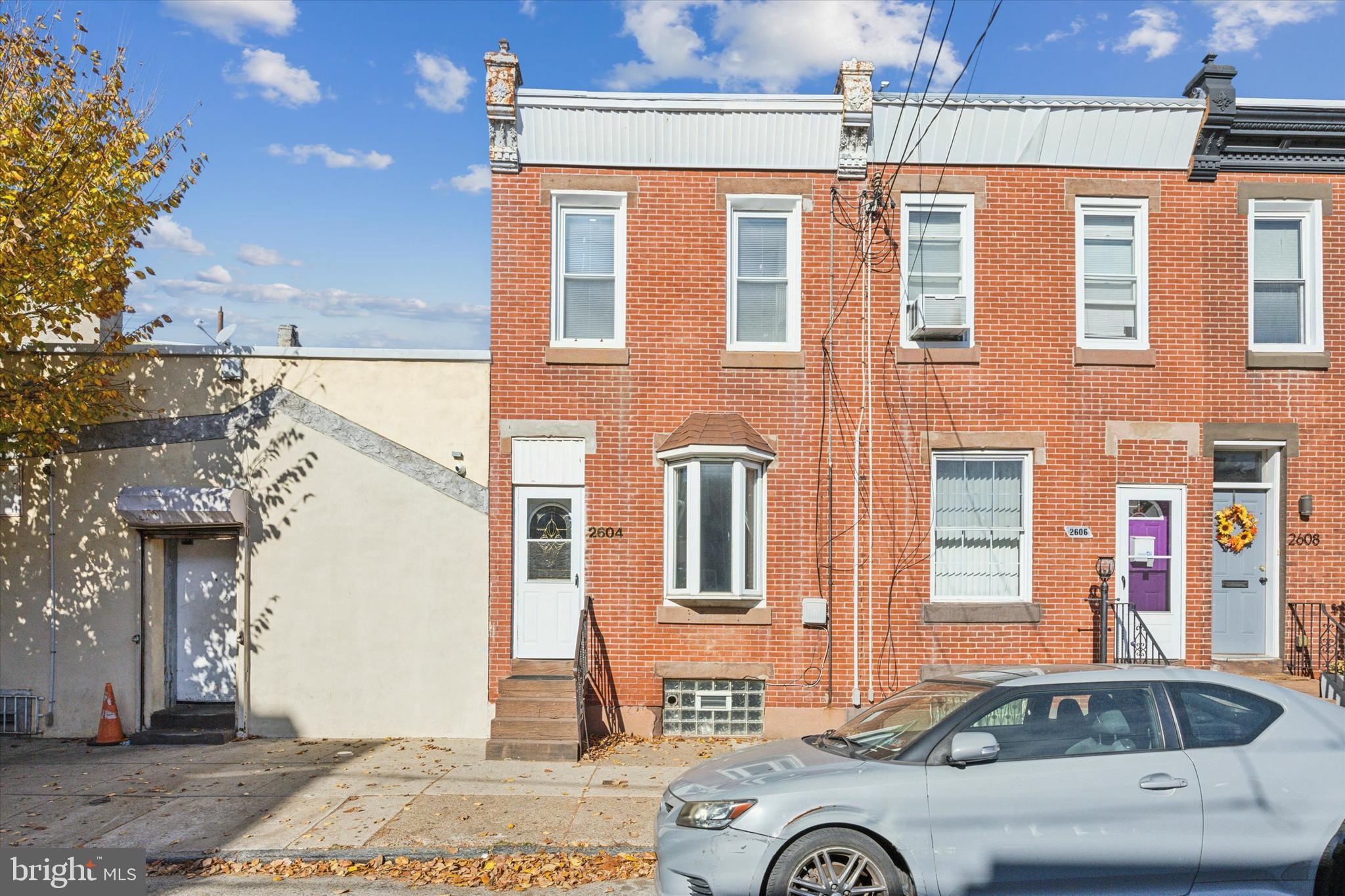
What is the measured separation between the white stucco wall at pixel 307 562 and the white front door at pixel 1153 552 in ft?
25.3

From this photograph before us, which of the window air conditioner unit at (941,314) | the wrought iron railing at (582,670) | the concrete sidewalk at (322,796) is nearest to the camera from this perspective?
the concrete sidewalk at (322,796)

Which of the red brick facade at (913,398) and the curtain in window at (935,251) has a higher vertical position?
the curtain in window at (935,251)

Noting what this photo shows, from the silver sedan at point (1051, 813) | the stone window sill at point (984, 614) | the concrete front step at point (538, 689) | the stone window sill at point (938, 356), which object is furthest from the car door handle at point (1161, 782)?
the stone window sill at point (938, 356)

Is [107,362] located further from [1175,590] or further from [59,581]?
[1175,590]

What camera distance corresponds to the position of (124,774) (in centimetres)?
955

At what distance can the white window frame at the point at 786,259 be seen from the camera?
37.2 feet

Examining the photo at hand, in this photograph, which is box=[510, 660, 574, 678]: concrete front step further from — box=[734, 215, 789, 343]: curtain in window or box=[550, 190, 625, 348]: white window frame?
box=[734, 215, 789, 343]: curtain in window

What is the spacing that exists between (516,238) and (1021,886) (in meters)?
8.71

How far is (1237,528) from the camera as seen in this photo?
1146 centimetres

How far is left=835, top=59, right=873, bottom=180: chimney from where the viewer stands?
11.0 meters

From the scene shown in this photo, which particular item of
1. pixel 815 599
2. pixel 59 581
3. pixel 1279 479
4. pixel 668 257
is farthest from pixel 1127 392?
pixel 59 581

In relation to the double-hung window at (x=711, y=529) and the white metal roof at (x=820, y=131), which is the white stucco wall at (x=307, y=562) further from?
the white metal roof at (x=820, y=131)

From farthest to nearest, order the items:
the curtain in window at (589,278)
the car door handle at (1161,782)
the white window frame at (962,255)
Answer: the curtain in window at (589,278), the white window frame at (962,255), the car door handle at (1161,782)

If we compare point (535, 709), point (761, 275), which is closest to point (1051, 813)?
point (535, 709)
